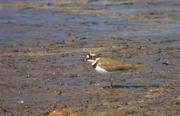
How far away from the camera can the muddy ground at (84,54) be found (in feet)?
40.9

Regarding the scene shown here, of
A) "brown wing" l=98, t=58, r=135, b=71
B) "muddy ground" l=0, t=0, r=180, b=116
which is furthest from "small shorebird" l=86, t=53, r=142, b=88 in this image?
"muddy ground" l=0, t=0, r=180, b=116

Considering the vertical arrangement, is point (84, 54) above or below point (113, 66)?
below

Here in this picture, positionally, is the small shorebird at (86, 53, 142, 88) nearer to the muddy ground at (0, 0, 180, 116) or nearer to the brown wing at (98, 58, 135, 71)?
the brown wing at (98, 58, 135, 71)

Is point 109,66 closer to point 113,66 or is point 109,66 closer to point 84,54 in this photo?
point 113,66

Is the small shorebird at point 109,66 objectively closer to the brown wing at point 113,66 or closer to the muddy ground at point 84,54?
the brown wing at point 113,66

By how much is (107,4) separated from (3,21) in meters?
6.11

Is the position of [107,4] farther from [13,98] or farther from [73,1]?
[13,98]

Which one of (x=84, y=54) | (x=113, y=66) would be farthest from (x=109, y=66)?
(x=84, y=54)

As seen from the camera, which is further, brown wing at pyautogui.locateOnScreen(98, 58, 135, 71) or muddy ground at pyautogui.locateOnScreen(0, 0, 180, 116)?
brown wing at pyautogui.locateOnScreen(98, 58, 135, 71)

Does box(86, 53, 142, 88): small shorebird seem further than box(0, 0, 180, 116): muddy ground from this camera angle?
Yes

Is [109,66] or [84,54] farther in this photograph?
[84,54]

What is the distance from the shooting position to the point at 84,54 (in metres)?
17.9

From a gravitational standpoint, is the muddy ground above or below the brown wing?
below

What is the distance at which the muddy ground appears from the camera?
40.9 ft
